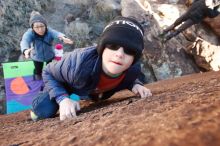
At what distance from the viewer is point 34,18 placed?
13.1 ft

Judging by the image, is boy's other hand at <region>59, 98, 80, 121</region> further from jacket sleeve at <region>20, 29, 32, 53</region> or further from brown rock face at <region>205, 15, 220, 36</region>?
brown rock face at <region>205, 15, 220, 36</region>

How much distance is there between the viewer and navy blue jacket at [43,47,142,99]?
2012mm

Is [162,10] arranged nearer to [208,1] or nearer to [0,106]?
[208,1]

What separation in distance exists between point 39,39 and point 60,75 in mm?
2065

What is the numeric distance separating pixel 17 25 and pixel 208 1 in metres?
3.91

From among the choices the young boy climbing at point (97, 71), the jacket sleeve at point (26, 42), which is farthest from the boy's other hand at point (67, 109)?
the jacket sleeve at point (26, 42)

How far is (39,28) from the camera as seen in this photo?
394 centimetres

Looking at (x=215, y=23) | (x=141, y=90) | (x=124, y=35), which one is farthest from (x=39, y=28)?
(x=215, y=23)

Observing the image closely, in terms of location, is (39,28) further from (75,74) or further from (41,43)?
(75,74)

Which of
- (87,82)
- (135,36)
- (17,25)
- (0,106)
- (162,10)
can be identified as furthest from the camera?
(17,25)

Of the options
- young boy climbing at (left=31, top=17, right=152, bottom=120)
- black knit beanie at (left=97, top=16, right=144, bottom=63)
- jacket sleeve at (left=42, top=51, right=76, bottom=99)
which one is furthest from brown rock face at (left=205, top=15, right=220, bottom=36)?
jacket sleeve at (left=42, top=51, right=76, bottom=99)

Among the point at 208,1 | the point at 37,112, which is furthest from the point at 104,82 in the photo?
the point at 208,1

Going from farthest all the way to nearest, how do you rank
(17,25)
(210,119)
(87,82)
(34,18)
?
(17,25)
(34,18)
(87,82)
(210,119)

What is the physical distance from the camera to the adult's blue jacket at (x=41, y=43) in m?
3.95
